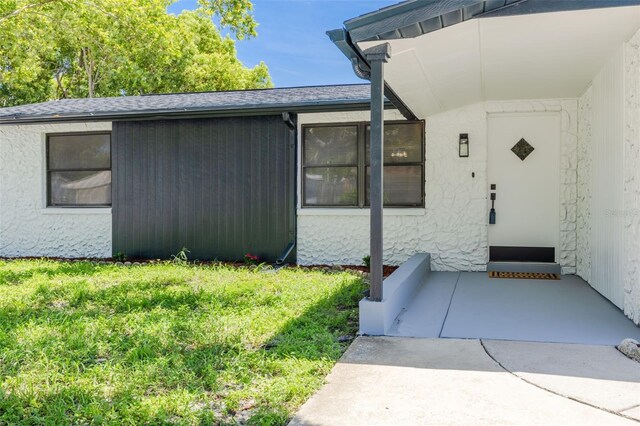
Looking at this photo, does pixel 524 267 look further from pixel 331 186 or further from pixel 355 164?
pixel 331 186

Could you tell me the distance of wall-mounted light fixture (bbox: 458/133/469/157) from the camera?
7051 millimetres

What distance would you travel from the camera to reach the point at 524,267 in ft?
22.9

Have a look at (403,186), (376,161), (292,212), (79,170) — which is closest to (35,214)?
(79,170)

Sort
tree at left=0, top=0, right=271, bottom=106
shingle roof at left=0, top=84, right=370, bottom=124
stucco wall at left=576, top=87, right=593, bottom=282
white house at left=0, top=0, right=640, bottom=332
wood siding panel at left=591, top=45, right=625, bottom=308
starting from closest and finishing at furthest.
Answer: white house at left=0, top=0, right=640, bottom=332 → wood siding panel at left=591, top=45, right=625, bottom=308 → stucco wall at left=576, top=87, right=593, bottom=282 → shingle roof at left=0, top=84, right=370, bottom=124 → tree at left=0, top=0, right=271, bottom=106

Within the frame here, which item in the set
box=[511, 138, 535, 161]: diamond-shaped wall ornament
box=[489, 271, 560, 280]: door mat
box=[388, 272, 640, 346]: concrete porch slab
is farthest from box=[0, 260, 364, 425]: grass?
box=[511, 138, 535, 161]: diamond-shaped wall ornament

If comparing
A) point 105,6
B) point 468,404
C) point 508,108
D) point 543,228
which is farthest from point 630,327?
point 105,6

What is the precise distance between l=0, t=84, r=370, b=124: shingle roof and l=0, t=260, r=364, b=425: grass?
2485mm

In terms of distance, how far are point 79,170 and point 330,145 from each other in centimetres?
432

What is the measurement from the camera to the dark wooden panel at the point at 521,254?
6984 millimetres

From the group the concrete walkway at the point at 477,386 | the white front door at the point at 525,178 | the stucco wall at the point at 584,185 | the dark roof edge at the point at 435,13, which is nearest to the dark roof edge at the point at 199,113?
the white front door at the point at 525,178

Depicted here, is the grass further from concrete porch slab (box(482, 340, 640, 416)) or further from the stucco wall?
the stucco wall

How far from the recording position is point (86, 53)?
22.7 meters

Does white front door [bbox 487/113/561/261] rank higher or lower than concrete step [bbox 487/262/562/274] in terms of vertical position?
higher

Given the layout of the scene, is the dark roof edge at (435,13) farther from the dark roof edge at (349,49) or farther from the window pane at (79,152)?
the window pane at (79,152)
